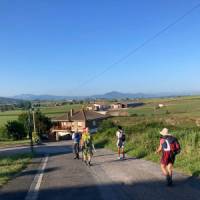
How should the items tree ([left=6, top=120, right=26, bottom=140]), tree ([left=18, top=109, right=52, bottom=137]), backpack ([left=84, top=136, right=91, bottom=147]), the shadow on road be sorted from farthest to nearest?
tree ([left=6, top=120, right=26, bottom=140]), tree ([left=18, top=109, right=52, bottom=137]), backpack ([left=84, top=136, right=91, bottom=147]), the shadow on road

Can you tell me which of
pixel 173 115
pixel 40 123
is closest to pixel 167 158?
pixel 173 115

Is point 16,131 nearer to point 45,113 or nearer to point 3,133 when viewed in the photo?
point 3,133

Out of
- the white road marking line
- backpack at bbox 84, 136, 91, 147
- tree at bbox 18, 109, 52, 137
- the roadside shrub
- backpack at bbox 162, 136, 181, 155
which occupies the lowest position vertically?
the roadside shrub

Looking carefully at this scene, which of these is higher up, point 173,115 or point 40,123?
point 173,115

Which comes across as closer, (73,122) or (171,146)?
(171,146)

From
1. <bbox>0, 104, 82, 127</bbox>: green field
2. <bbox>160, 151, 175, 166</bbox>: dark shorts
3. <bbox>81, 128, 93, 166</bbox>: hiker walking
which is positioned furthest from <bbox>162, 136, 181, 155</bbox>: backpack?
<bbox>0, 104, 82, 127</bbox>: green field

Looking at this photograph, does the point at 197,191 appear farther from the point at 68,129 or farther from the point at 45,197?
the point at 68,129

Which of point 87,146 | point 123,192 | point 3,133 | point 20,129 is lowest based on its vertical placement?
point 3,133

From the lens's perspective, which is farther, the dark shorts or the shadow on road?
the dark shorts

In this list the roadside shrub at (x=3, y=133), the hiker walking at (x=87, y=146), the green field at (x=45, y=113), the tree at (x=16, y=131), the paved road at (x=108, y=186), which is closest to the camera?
the paved road at (x=108, y=186)

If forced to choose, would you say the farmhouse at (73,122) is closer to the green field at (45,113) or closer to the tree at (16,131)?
the tree at (16,131)

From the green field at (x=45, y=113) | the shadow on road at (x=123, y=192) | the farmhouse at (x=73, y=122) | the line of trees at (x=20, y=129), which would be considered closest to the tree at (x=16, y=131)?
the line of trees at (x=20, y=129)

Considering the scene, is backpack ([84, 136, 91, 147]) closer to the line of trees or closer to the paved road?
the paved road

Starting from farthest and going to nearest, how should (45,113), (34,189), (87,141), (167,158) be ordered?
1. (45,113)
2. (87,141)
3. (34,189)
4. (167,158)
